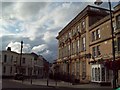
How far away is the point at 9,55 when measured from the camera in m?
81.6

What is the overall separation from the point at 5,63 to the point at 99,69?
1857 inches

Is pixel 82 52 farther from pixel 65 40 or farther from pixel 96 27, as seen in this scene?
pixel 65 40

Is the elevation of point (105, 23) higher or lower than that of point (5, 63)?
higher

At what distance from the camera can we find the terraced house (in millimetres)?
Result: 36500

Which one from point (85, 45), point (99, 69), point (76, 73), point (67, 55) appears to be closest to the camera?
point (99, 69)

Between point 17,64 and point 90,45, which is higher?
point 90,45

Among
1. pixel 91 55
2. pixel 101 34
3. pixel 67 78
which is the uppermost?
pixel 101 34

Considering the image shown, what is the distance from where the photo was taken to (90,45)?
42.9m

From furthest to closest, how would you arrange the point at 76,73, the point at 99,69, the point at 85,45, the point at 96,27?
the point at 76,73 → the point at 85,45 → the point at 96,27 → the point at 99,69

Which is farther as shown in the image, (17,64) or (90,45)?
(17,64)

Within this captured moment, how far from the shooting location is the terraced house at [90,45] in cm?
3650

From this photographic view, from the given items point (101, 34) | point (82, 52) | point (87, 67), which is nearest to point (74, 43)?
point (82, 52)

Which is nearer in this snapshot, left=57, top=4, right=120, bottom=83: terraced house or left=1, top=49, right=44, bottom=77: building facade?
left=57, top=4, right=120, bottom=83: terraced house

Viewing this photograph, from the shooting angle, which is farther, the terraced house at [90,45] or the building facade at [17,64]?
the building facade at [17,64]
